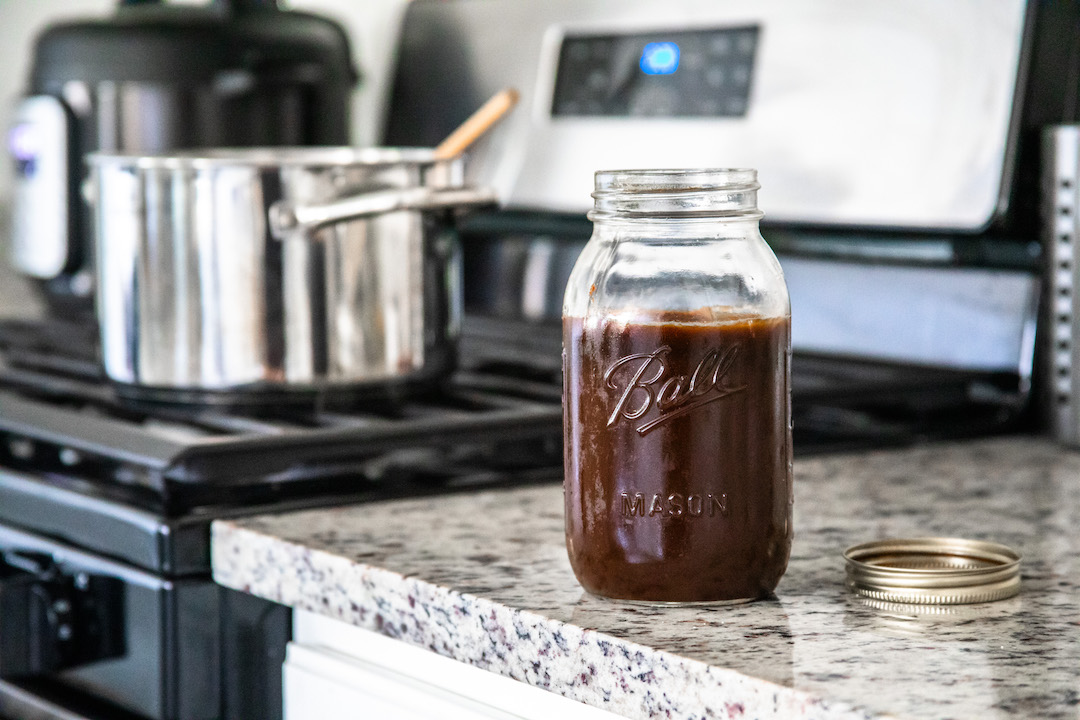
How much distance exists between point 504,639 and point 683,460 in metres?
0.11

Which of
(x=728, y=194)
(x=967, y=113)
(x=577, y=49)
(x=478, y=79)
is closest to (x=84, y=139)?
(x=478, y=79)

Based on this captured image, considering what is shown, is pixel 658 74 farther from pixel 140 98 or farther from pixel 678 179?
pixel 678 179

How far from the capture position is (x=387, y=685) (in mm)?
708

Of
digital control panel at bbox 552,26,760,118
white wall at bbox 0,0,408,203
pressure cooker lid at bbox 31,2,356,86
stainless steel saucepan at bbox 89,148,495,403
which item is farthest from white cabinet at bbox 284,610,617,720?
white wall at bbox 0,0,408,203

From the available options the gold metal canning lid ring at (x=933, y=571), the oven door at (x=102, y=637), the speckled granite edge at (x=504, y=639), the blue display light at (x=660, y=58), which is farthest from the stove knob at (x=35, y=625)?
the blue display light at (x=660, y=58)

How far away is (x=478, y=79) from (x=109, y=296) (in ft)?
2.24

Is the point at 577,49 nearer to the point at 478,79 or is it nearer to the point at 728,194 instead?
the point at 478,79

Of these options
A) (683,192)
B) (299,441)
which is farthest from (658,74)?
(683,192)

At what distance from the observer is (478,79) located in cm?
161

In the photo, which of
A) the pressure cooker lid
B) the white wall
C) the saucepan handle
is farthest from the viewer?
the white wall

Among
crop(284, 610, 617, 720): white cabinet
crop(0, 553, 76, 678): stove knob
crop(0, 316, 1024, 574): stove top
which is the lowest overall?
crop(0, 553, 76, 678): stove knob

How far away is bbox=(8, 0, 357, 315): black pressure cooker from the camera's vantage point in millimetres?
1496

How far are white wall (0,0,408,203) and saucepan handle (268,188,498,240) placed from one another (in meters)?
0.78

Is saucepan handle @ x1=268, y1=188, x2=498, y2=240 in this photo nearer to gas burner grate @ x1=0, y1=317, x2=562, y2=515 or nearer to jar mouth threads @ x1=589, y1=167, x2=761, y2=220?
gas burner grate @ x1=0, y1=317, x2=562, y2=515
